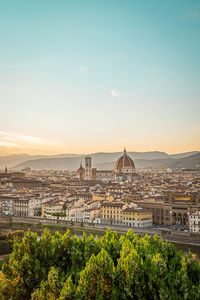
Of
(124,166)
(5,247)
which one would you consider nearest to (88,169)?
(124,166)

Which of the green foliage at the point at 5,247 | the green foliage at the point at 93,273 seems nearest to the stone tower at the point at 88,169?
the green foliage at the point at 5,247

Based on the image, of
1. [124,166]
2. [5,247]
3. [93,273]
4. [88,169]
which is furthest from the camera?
[124,166]

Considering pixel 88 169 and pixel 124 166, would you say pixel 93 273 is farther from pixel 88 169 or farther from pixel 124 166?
pixel 124 166

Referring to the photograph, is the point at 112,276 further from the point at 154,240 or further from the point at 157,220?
the point at 157,220

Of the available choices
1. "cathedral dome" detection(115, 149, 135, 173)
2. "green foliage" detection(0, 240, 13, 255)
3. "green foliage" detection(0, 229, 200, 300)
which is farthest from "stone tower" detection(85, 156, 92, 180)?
"green foliage" detection(0, 229, 200, 300)

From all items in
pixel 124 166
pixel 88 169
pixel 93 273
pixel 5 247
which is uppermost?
pixel 124 166

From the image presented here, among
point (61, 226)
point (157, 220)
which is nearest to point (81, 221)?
point (61, 226)

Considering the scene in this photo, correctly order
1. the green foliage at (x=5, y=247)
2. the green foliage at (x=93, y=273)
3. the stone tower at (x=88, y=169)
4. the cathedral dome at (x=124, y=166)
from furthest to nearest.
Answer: the cathedral dome at (x=124, y=166) → the stone tower at (x=88, y=169) → the green foliage at (x=5, y=247) → the green foliage at (x=93, y=273)

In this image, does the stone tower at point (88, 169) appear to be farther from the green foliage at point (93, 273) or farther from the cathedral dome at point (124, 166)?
the green foliage at point (93, 273)
